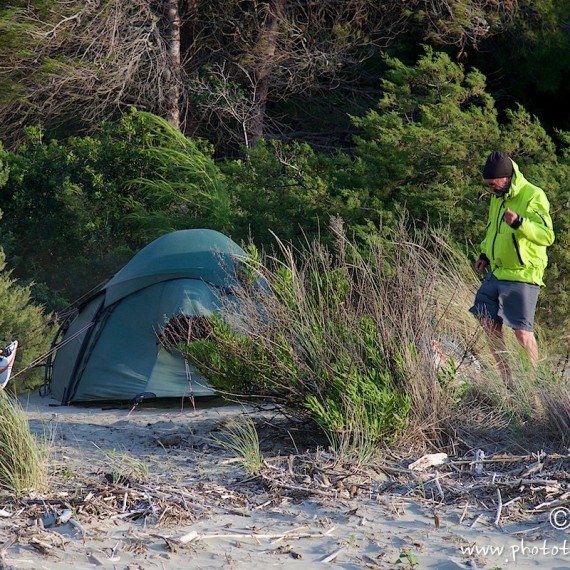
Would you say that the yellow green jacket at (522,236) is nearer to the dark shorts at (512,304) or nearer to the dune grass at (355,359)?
the dark shorts at (512,304)

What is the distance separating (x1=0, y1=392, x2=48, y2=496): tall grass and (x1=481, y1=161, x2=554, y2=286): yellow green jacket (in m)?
3.68

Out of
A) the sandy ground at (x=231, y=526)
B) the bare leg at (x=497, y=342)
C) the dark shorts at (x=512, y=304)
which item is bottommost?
the sandy ground at (x=231, y=526)

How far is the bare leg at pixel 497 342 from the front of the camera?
671 cm

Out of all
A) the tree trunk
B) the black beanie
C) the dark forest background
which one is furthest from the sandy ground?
the tree trunk

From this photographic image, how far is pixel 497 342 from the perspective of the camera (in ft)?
23.4

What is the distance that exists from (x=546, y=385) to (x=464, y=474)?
3.73ft

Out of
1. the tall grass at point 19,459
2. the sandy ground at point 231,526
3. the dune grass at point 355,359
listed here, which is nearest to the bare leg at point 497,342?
the dune grass at point 355,359

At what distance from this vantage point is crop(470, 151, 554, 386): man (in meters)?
7.04

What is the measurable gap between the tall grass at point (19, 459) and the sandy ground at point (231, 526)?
0.11 m

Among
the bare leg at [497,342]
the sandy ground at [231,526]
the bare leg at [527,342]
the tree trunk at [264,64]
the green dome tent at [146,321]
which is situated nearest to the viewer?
the sandy ground at [231,526]

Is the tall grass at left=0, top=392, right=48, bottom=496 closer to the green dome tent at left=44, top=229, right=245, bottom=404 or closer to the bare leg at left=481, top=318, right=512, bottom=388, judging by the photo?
the green dome tent at left=44, top=229, right=245, bottom=404

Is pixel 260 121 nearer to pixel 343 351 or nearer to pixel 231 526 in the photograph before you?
pixel 343 351

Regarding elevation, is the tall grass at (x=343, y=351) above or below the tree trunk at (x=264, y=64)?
below

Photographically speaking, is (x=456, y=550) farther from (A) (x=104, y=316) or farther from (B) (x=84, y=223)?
(B) (x=84, y=223)
